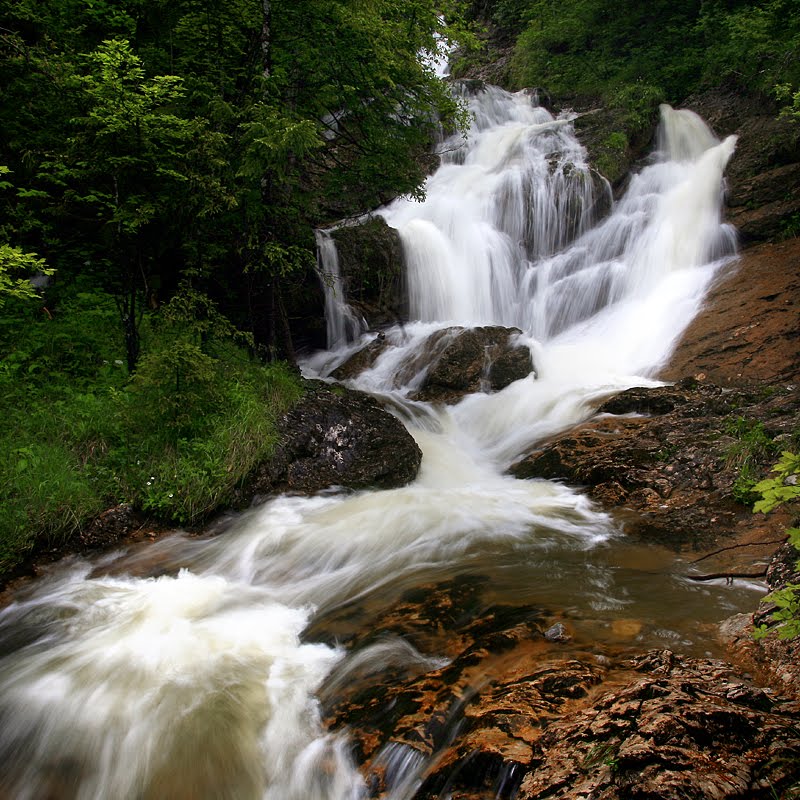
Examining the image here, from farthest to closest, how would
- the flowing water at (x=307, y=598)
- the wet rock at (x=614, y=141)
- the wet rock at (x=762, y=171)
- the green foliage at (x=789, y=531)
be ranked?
1. the wet rock at (x=614, y=141)
2. the wet rock at (x=762, y=171)
3. the flowing water at (x=307, y=598)
4. the green foliage at (x=789, y=531)

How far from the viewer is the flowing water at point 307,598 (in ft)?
9.73

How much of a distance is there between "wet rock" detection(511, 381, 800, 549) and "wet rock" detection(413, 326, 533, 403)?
235 cm

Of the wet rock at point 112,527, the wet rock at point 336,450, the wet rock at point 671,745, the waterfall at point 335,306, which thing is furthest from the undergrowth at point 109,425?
the wet rock at point 671,745

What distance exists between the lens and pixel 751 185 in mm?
11758

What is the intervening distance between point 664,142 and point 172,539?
1514cm

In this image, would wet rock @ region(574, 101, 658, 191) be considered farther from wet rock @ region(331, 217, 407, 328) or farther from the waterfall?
the waterfall

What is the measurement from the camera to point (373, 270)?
39.0ft

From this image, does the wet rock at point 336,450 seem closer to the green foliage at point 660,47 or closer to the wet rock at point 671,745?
the wet rock at point 671,745

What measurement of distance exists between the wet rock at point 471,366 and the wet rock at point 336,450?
2.30 m

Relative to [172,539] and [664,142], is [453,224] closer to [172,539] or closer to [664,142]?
[664,142]

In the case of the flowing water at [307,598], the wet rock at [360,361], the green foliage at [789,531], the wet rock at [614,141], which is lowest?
the flowing water at [307,598]

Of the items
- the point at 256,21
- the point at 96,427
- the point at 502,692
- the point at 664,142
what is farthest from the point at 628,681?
the point at 664,142

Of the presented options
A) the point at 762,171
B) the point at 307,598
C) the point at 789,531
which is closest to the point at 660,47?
the point at 762,171

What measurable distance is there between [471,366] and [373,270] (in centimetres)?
351
